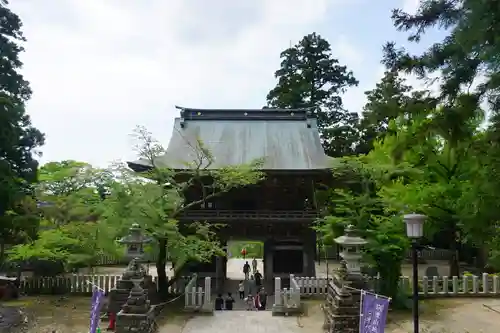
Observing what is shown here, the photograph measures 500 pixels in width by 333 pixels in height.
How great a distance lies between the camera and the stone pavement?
608 inches

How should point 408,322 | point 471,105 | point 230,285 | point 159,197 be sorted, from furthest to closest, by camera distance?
point 230,285 → point 159,197 → point 408,322 → point 471,105

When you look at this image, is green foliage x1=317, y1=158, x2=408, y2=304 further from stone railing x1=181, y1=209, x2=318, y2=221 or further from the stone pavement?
the stone pavement

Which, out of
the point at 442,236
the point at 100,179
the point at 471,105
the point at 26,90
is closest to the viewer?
the point at 471,105

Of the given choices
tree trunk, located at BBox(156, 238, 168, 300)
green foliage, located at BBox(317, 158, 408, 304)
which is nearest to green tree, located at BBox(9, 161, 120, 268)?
tree trunk, located at BBox(156, 238, 168, 300)

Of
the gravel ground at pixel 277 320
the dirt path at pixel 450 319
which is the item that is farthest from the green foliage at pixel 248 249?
the dirt path at pixel 450 319

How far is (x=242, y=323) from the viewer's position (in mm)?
16297

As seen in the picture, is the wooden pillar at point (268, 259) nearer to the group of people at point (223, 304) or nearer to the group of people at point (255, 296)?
the group of people at point (255, 296)

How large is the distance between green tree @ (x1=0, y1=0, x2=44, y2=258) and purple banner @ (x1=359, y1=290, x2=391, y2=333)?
14.6 metres

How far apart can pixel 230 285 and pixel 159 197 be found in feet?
30.1

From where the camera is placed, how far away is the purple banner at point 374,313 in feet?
35.7

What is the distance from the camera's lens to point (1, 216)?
2006cm

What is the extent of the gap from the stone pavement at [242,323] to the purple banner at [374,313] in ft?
13.6

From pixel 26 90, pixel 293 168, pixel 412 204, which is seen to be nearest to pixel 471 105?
pixel 412 204

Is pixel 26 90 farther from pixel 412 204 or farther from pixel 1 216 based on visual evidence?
pixel 412 204
